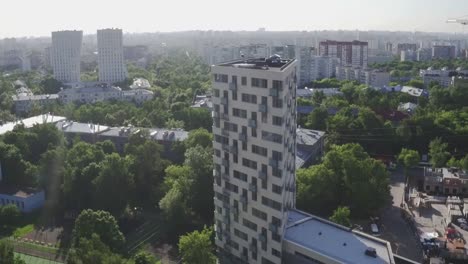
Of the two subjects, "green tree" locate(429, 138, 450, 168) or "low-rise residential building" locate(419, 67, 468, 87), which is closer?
"green tree" locate(429, 138, 450, 168)

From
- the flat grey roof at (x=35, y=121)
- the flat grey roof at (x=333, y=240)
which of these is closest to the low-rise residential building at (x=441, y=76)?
the flat grey roof at (x=35, y=121)

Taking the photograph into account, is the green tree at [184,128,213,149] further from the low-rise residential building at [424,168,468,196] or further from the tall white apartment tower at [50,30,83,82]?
the tall white apartment tower at [50,30,83,82]

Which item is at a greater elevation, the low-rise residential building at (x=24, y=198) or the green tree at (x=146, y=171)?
the green tree at (x=146, y=171)

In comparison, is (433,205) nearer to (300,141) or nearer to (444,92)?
(300,141)

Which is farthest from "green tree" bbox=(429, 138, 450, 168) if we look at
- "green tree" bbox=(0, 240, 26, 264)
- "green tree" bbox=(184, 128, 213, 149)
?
"green tree" bbox=(0, 240, 26, 264)

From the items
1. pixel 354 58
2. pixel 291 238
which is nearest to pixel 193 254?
pixel 291 238

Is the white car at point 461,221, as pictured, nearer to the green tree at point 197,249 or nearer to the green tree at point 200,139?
the green tree at point 197,249
